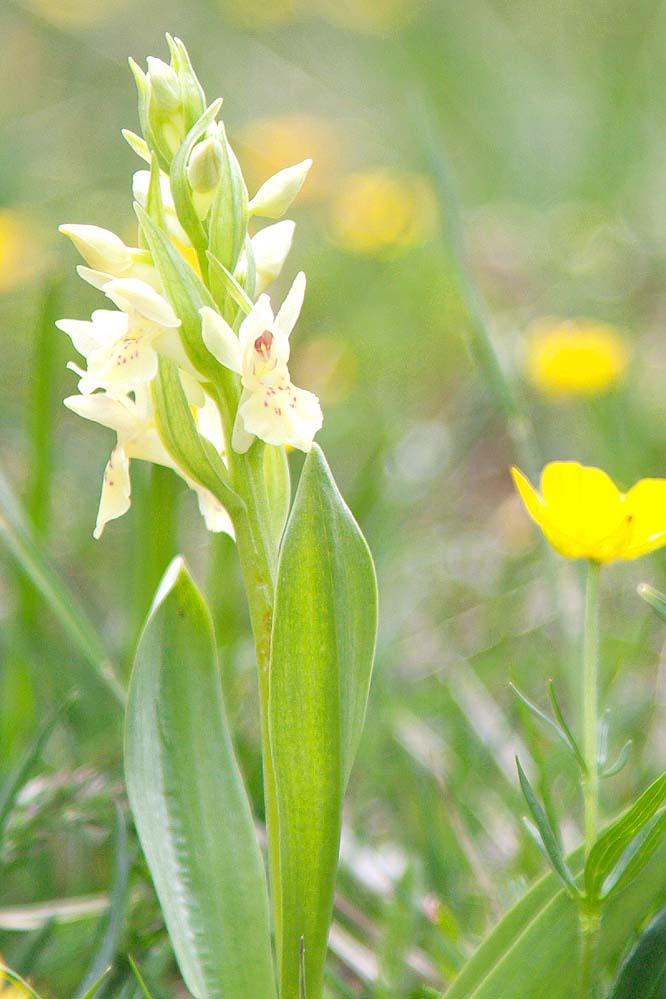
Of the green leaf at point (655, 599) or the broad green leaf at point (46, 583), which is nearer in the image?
the green leaf at point (655, 599)

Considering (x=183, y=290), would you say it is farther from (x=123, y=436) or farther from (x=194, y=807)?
(x=194, y=807)

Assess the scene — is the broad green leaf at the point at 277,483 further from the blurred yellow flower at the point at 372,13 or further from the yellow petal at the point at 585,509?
the blurred yellow flower at the point at 372,13

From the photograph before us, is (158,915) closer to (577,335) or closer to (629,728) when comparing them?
(629,728)

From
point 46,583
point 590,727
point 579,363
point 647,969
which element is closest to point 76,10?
point 579,363

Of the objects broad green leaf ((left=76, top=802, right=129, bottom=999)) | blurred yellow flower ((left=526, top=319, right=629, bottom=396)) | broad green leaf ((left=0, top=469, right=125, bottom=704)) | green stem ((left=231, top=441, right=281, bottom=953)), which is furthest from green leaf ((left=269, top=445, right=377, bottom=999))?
blurred yellow flower ((left=526, top=319, right=629, bottom=396))

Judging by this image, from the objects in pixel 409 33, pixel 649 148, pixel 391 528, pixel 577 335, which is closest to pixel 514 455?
pixel 577 335

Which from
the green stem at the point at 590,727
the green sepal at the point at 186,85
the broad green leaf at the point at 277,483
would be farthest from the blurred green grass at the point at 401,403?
the green sepal at the point at 186,85
